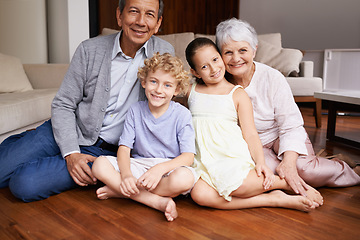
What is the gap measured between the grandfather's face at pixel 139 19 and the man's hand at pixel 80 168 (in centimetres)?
56

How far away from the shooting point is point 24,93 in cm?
254

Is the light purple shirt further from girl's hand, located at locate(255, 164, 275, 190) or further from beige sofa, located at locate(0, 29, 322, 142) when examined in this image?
beige sofa, located at locate(0, 29, 322, 142)

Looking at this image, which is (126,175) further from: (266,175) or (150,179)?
(266,175)

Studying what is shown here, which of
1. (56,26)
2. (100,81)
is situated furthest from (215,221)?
(56,26)

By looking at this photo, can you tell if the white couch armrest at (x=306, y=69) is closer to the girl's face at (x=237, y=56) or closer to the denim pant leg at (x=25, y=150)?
the girl's face at (x=237, y=56)

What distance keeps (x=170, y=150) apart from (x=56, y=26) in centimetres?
310

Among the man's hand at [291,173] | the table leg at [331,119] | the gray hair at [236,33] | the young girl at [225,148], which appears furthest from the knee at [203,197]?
the table leg at [331,119]

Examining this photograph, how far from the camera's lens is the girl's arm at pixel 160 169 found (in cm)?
126

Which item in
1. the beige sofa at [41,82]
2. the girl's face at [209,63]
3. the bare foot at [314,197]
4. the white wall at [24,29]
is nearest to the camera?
the bare foot at [314,197]

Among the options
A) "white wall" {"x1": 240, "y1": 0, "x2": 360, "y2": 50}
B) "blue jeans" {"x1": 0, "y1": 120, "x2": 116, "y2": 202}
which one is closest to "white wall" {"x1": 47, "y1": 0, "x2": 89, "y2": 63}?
"blue jeans" {"x1": 0, "y1": 120, "x2": 116, "y2": 202}

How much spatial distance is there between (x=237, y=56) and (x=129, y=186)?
0.73 meters

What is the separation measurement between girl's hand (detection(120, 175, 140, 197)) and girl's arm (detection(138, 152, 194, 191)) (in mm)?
29

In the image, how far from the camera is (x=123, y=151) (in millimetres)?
1400

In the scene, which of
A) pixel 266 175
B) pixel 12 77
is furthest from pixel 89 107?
pixel 12 77
